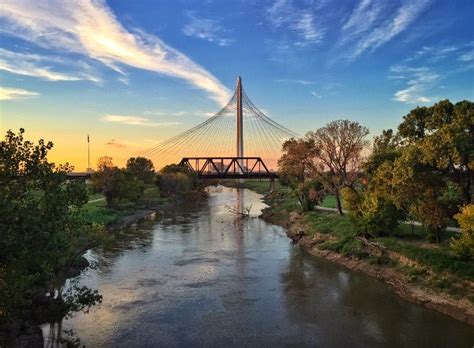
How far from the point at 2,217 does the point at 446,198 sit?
2873cm

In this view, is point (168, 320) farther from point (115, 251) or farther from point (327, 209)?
point (327, 209)

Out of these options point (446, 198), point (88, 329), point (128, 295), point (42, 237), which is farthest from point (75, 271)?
point (446, 198)

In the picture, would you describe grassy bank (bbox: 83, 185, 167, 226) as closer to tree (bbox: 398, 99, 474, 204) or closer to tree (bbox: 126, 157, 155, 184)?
tree (bbox: 126, 157, 155, 184)

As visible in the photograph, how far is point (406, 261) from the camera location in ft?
103

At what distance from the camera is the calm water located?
21562mm

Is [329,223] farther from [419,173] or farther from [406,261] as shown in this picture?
[419,173]

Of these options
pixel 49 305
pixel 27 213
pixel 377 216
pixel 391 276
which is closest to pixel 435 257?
pixel 391 276

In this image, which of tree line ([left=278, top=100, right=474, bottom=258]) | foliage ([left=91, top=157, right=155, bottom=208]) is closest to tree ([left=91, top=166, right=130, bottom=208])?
foliage ([left=91, top=157, right=155, bottom=208])

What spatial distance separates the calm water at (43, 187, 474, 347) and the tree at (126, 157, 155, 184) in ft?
177

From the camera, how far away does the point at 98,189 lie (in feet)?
218

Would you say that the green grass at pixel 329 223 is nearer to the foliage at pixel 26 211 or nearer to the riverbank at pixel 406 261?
the riverbank at pixel 406 261

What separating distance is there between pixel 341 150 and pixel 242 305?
27.0 m

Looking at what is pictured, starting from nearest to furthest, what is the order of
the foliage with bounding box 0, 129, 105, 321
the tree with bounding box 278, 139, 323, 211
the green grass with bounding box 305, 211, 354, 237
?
the foliage with bounding box 0, 129, 105, 321 < the green grass with bounding box 305, 211, 354, 237 < the tree with bounding box 278, 139, 323, 211

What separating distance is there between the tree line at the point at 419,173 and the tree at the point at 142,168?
58167mm
